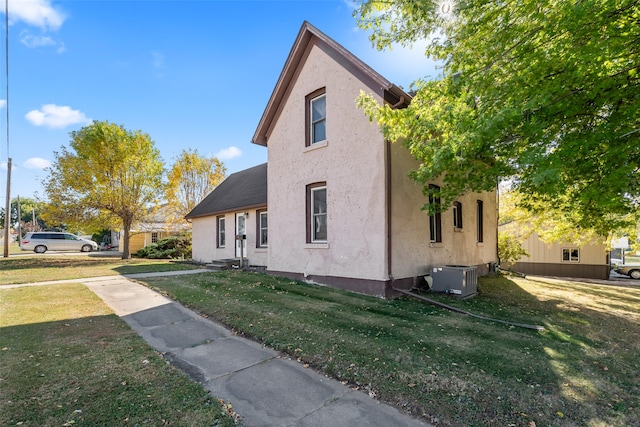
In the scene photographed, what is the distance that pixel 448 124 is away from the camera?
6023mm

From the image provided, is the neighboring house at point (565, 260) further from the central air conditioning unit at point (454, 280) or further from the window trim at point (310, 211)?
the window trim at point (310, 211)

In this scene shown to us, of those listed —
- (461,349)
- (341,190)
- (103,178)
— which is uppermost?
(103,178)

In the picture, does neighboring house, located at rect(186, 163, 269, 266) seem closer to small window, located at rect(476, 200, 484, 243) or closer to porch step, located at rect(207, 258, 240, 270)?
porch step, located at rect(207, 258, 240, 270)

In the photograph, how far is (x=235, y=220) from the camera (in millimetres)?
15531

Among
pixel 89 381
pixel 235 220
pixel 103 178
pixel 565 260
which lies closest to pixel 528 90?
pixel 89 381

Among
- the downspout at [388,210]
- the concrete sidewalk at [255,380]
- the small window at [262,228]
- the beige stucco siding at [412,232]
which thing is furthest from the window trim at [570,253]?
the concrete sidewalk at [255,380]

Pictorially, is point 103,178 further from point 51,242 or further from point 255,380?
point 255,380

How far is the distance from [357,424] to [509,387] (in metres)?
1.95

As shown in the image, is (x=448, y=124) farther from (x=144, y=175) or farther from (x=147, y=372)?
(x=144, y=175)

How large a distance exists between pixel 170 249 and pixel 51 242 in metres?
15.1

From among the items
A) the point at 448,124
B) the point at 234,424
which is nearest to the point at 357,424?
the point at 234,424

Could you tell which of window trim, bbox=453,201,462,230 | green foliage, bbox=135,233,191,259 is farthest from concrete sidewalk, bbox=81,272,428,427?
green foliage, bbox=135,233,191,259

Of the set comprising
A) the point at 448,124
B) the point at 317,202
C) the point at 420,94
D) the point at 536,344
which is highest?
the point at 420,94

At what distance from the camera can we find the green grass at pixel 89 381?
2797mm
